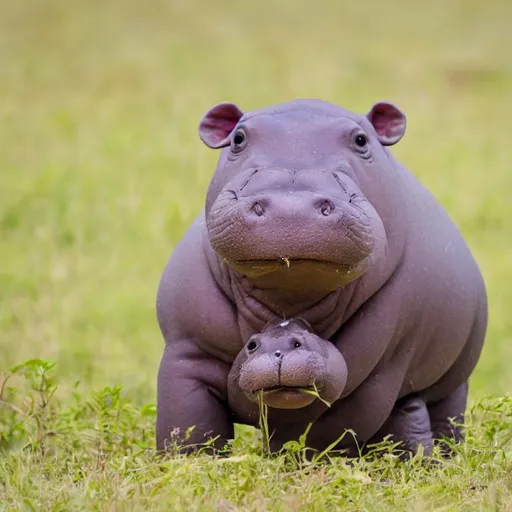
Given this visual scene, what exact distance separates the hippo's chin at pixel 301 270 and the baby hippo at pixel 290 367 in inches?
7.8

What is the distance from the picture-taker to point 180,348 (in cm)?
539

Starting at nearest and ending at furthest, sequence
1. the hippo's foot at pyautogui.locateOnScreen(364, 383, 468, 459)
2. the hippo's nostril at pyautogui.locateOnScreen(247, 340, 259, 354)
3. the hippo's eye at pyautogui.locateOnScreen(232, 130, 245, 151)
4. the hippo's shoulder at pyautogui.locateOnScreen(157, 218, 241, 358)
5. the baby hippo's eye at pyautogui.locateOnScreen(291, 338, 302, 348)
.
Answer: the baby hippo's eye at pyautogui.locateOnScreen(291, 338, 302, 348) < the hippo's nostril at pyautogui.locateOnScreen(247, 340, 259, 354) < the hippo's eye at pyautogui.locateOnScreen(232, 130, 245, 151) < the hippo's shoulder at pyautogui.locateOnScreen(157, 218, 241, 358) < the hippo's foot at pyautogui.locateOnScreen(364, 383, 468, 459)

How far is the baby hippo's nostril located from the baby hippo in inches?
21.5

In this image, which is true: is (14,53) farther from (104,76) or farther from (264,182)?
(264,182)

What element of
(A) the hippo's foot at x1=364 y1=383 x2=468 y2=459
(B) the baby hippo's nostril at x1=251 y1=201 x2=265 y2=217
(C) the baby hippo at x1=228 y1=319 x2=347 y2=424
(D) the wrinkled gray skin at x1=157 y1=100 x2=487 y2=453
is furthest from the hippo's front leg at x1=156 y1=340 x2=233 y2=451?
(B) the baby hippo's nostril at x1=251 y1=201 x2=265 y2=217

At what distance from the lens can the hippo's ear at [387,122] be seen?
A: 5406mm

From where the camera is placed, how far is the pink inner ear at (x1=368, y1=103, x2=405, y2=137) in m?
5.42

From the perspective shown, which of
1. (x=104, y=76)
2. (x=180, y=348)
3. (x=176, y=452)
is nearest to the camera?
(x=176, y=452)

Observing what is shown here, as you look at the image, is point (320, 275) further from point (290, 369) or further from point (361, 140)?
point (361, 140)

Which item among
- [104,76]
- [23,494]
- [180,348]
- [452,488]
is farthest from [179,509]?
[104,76]

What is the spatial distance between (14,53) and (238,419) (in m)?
12.4

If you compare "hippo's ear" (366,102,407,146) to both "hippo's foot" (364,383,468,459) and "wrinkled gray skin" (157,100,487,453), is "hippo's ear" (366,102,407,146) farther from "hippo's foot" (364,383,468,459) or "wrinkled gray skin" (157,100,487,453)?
"hippo's foot" (364,383,468,459)

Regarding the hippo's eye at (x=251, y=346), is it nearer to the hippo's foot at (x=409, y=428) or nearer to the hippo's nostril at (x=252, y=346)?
the hippo's nostril at (x=252, y=346)

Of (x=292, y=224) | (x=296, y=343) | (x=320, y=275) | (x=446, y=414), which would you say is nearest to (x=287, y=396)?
(x=296, y=343)
